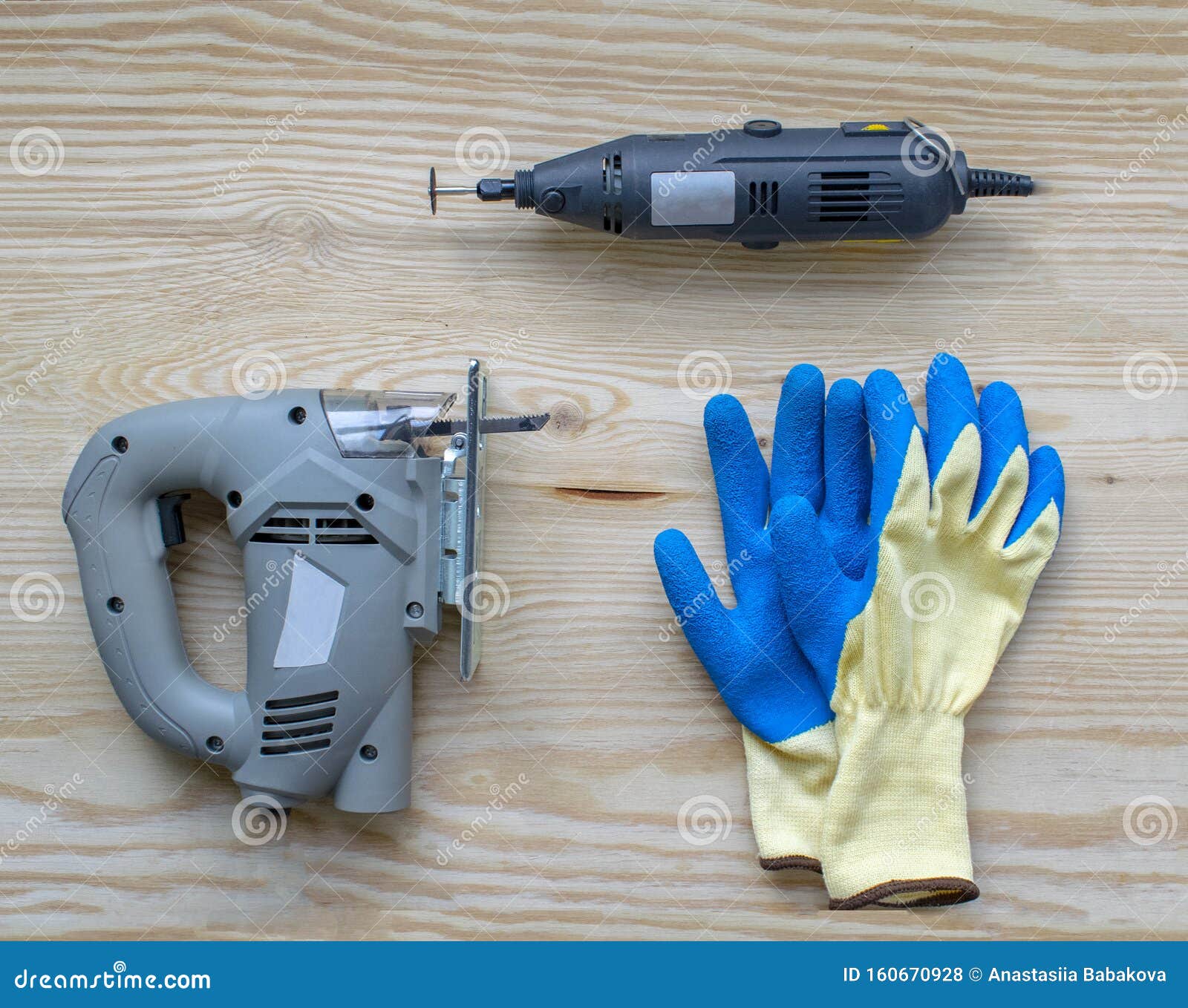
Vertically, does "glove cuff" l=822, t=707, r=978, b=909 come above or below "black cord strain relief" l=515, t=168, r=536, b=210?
below

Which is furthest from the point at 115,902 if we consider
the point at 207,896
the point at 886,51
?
the point at 886,51

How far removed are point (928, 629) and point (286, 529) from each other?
2.10ft

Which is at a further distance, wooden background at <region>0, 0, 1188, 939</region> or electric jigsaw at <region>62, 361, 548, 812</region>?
wooden background at <region>0, 0, 1188, 939</region>

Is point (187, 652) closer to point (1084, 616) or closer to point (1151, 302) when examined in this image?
point (1084, 616)

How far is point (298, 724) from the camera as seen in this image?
0.95 m

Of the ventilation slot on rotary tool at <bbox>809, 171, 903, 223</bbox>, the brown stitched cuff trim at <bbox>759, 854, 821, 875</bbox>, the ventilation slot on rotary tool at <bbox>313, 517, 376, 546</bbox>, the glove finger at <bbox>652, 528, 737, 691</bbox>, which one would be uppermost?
the ventilation slot on rotary tool at <bbox>809, 171, 903, 223</bbox>

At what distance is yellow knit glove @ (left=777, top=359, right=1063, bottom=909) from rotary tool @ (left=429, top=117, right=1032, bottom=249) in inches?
Result: 6.6

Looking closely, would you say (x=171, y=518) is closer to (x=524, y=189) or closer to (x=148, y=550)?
(x=148, y=550)

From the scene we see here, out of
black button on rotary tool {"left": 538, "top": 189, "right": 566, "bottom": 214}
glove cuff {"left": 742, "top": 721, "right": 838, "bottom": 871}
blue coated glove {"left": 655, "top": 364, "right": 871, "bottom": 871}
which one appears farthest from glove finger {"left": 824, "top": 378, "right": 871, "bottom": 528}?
black button on rotary tool {"left": 538, "top": 189, "right": 566, "bottom": 214}

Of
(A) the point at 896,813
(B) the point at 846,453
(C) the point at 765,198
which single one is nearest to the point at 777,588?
(B) the point at 846,453

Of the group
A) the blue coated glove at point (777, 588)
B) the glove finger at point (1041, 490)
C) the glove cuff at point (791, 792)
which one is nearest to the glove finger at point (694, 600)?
the blue coated glove at point (777, 588)

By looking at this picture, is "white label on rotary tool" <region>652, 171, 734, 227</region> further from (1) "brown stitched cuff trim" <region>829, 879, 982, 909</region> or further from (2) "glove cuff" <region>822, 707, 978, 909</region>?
(1) "brown stitched cuff trim" <region>829, 879, 982, 909</region>

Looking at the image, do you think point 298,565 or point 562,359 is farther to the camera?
point 562,359

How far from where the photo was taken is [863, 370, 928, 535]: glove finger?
99cm
